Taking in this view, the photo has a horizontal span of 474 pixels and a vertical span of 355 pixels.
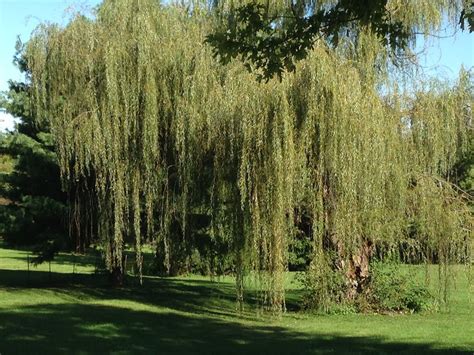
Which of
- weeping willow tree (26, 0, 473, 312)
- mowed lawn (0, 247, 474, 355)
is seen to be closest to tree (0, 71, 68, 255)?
mowed lawn (0, 247, 474, 355)

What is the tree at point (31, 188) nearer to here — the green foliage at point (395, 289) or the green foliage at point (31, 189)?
the green foliage at point (31, 189)

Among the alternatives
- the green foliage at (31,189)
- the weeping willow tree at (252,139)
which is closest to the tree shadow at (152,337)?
the weeping willow tree at (252,139)

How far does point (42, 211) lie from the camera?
20.2 m

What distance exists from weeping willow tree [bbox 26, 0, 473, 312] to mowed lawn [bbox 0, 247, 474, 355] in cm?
106

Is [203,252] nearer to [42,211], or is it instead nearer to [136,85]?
[136,85]

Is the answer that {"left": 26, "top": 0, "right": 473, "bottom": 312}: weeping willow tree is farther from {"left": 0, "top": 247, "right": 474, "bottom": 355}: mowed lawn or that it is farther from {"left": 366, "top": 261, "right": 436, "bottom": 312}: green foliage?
{"left": 0, "top": 247, "right": 474, "bottom": 355}: mowed lawn

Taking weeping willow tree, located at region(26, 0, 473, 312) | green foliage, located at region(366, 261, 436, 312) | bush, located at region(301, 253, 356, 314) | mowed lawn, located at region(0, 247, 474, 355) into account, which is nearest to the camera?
mowed lawn, located at region(0, 247, 474, 355)

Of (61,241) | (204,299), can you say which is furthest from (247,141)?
(61,241)

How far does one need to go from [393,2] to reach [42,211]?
42.1 feet

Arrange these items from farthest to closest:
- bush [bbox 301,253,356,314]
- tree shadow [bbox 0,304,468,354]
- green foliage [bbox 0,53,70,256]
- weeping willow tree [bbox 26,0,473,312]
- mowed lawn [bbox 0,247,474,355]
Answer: green foliage [bbox 0,53,70,256]
bush [bbox 301,253,356,314]
weeping willow tree [bbox 26,0,473,312]
mowed lawn [bbox 0,247,474,355]
tree shadow [bbox 0,304,468,354]

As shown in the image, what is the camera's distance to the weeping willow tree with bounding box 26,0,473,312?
10.6 meters

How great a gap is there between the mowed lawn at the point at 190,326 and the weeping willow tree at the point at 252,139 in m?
1.06

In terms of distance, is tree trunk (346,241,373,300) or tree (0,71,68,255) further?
tree (0,71,68,255)

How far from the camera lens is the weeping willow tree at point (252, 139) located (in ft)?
34.6
